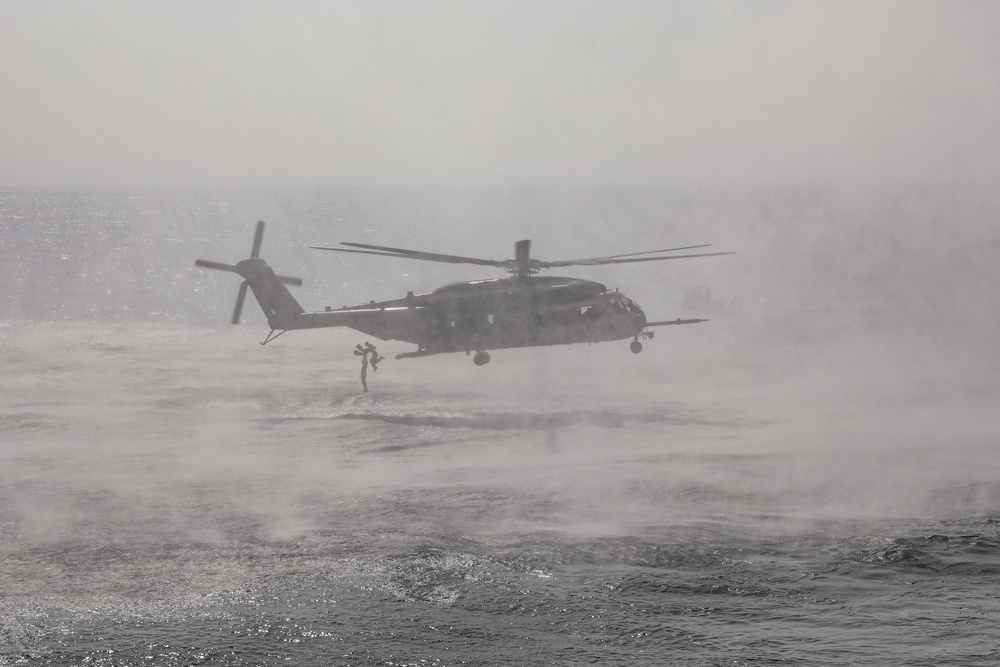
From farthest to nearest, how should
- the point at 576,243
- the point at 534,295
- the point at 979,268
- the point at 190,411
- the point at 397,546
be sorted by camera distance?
the point at 576,243 < the point at 979,268 < the point at 190,411 < the point at 534,295 < the point at 397,546

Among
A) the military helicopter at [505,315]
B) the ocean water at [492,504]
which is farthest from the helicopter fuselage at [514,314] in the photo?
the ocean water at [492,504]

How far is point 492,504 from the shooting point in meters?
29.9

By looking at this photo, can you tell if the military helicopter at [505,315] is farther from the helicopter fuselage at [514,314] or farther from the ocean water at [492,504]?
the ocean water at [492,504]

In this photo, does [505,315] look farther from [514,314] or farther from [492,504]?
[492,504]

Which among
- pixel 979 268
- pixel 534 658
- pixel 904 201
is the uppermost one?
pixel 904 201

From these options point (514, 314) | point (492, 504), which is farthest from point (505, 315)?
point (492, 504)

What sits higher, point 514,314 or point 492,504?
point 514,314

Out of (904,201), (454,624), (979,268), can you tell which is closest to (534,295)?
(454,624)

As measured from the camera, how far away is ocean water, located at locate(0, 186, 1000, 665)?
2120cm

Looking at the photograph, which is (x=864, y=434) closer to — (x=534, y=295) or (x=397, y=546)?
(x=534, y=295)

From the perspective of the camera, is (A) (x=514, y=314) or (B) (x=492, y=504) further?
(A) (x=514, y=314)

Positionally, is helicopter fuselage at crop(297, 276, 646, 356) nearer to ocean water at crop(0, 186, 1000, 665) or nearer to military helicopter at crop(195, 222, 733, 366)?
military helicopter at crop(195, 222, 733, 366)

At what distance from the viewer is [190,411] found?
44875 mm

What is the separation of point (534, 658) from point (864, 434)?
2436 centimetres
